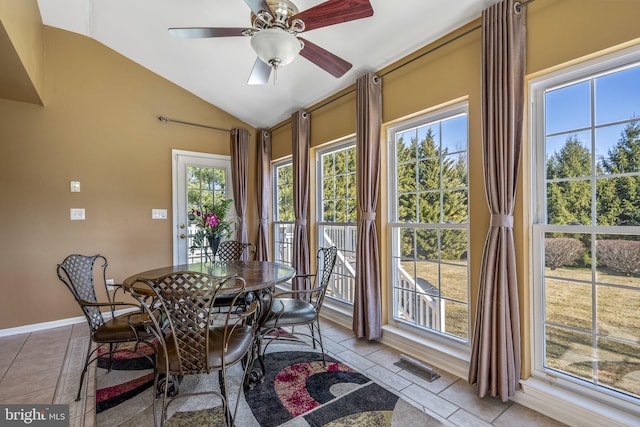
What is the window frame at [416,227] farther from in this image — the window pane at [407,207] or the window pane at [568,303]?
the window pane at [568,303]

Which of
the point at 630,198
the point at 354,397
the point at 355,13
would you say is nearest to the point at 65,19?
the point at 355,13

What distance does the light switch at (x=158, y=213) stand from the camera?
410 centimetres

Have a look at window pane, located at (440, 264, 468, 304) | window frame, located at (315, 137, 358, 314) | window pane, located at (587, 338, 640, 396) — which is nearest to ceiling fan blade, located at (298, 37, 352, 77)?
window frame, located at (315, 137, 358, 314)

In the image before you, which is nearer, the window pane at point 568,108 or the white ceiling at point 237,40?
the window pane at point 568,108

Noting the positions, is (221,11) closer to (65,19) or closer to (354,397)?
(65,19)

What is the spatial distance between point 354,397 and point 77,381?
214 cm

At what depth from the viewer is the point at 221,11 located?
104 inches

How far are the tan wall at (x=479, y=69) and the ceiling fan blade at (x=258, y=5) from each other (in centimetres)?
144

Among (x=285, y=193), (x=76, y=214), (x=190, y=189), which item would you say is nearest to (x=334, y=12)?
(x=285, y=193)

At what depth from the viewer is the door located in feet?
14.0

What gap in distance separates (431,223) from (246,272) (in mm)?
1680

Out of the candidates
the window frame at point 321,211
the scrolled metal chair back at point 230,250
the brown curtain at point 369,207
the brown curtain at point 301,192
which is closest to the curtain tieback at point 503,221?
the brown curtain at point 369,207

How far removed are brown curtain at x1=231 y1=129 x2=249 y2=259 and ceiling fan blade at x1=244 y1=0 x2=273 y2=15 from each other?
3054 mm

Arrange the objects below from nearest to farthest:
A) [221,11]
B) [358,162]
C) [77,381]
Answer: [77,381] → [221,11] → [358,162]
